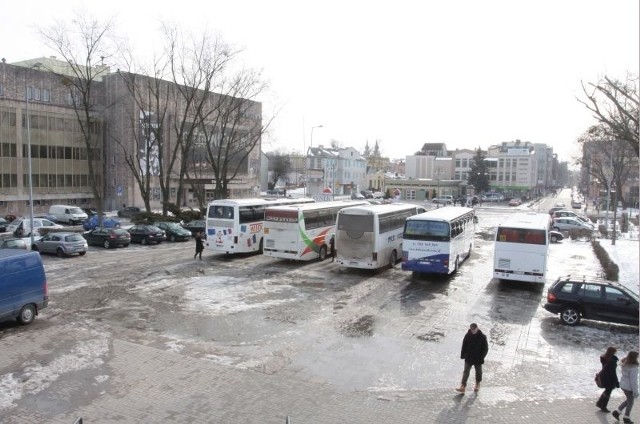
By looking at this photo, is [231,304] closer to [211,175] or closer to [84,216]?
[84,216]

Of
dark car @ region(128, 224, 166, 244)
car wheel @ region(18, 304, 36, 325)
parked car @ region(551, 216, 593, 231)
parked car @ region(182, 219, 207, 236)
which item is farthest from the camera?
parked car @ region(551, 216, 593, 231)

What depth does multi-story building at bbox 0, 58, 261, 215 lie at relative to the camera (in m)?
50.8

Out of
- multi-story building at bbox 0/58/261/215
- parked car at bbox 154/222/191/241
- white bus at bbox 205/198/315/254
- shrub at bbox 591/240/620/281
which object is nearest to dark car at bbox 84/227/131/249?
parked car at bbox 154/222/191/241

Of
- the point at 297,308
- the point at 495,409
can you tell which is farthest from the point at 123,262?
the point at 495,409

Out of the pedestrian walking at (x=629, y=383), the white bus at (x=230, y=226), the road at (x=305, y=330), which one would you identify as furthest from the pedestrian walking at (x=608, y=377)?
the white bus at (x=230, y=226)

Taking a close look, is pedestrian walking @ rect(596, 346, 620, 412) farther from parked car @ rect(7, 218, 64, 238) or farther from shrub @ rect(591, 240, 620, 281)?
parked car @ rect(7, 218, 64, 238)

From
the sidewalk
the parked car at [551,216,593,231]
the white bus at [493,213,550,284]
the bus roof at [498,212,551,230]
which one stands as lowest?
the sidewalk

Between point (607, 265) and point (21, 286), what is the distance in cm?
2442

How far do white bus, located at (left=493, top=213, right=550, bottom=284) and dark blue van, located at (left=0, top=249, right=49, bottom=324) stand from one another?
52.6 ft

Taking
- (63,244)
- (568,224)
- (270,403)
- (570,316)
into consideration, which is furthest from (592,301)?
(568,224)

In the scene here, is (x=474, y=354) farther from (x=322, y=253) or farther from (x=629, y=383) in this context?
(x=322, y=253)

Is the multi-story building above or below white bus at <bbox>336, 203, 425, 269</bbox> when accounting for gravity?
above

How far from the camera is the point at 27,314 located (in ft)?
49.1

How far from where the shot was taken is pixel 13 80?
50.8m
